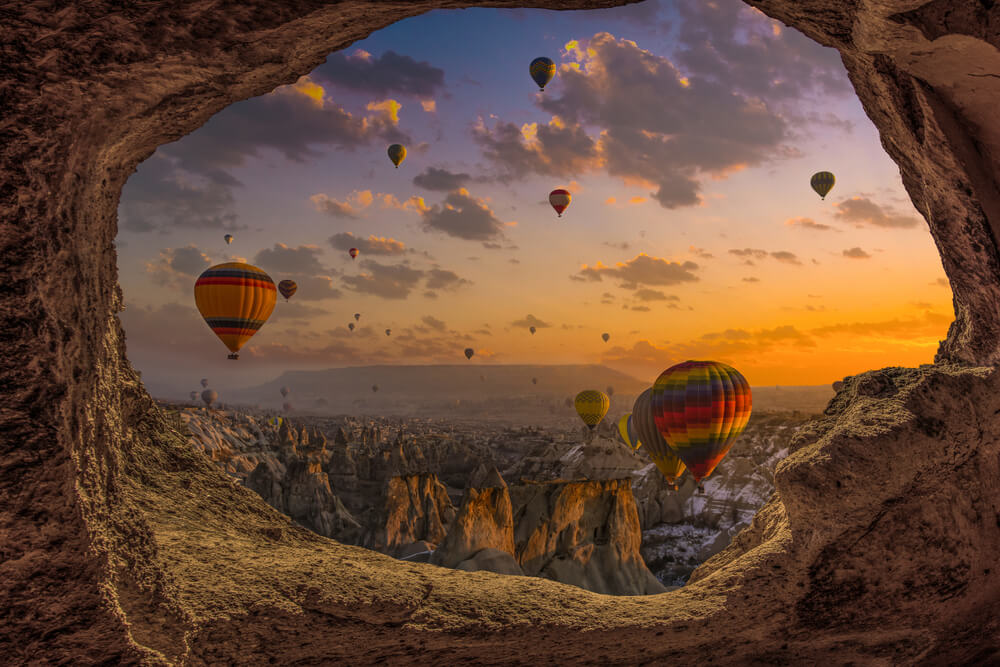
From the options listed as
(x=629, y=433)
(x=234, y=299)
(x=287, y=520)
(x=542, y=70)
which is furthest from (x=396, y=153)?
(x=287, y=520)

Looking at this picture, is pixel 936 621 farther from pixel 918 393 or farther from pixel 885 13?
pixel 885 13

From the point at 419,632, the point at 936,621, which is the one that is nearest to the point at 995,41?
the point at 936,621

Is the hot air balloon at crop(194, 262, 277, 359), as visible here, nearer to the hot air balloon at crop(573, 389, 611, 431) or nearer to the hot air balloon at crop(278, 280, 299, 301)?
the hot air balloon at crop(278, 280, 299, 301)

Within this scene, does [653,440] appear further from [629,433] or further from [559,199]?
[629,433]

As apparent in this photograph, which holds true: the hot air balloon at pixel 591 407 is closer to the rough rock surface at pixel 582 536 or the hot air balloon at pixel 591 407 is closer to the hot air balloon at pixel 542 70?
the rough rock surface at pixel 582 536

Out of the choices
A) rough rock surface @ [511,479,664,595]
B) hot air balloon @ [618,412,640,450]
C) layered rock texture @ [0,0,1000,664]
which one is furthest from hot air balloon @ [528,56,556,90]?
layered rock texture @ [0,0,1000,664]

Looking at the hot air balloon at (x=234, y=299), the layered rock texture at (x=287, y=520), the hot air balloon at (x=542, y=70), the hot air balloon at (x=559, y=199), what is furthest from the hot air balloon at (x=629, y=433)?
the layered rock texture at (x=287, y=520)
